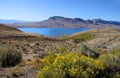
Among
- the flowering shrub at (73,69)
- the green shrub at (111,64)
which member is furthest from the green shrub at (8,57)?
the green shrub at (111,64)

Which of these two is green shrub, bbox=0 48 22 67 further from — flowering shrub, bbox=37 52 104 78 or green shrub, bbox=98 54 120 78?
green shrub, bbox=98 54 120 78

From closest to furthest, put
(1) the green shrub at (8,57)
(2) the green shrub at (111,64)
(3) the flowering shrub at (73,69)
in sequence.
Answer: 1. (3) the flowering shrub at (73,69)
2. (2) the green shrub at (111,64)
3. (1) the green shrub at (8,57)

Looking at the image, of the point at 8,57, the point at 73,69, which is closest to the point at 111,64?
the point at 73,69

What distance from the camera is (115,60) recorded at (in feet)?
28.4

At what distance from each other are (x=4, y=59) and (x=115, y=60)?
533 cm

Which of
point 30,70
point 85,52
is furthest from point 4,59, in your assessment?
point 85,52

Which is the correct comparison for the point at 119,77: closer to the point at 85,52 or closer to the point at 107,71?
the point at 107,71

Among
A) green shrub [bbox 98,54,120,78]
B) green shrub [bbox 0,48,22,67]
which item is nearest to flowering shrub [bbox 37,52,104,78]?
green shrub [bbox 98,54,120,78]

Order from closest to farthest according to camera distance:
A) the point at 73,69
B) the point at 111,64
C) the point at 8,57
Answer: the point at 73,69 → the point at 111,64 → the point at 8,57

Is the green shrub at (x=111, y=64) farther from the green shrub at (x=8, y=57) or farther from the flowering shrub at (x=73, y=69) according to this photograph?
the green shrub at (x=8, y=57)

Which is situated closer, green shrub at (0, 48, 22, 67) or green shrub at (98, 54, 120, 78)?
green shrub at (98, 54, 120, 78)

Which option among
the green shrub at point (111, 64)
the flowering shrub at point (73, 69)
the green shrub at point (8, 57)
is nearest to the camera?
the flowering shrub at point (73, 69)

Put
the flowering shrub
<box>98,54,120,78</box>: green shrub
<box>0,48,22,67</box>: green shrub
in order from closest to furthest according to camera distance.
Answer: the flowering shrub < <box>98,54,120,78</box>: green shrub < <box>0,48,22,67</box>: green shrub

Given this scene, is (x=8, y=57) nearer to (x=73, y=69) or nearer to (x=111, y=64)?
(x=73, y=69)
